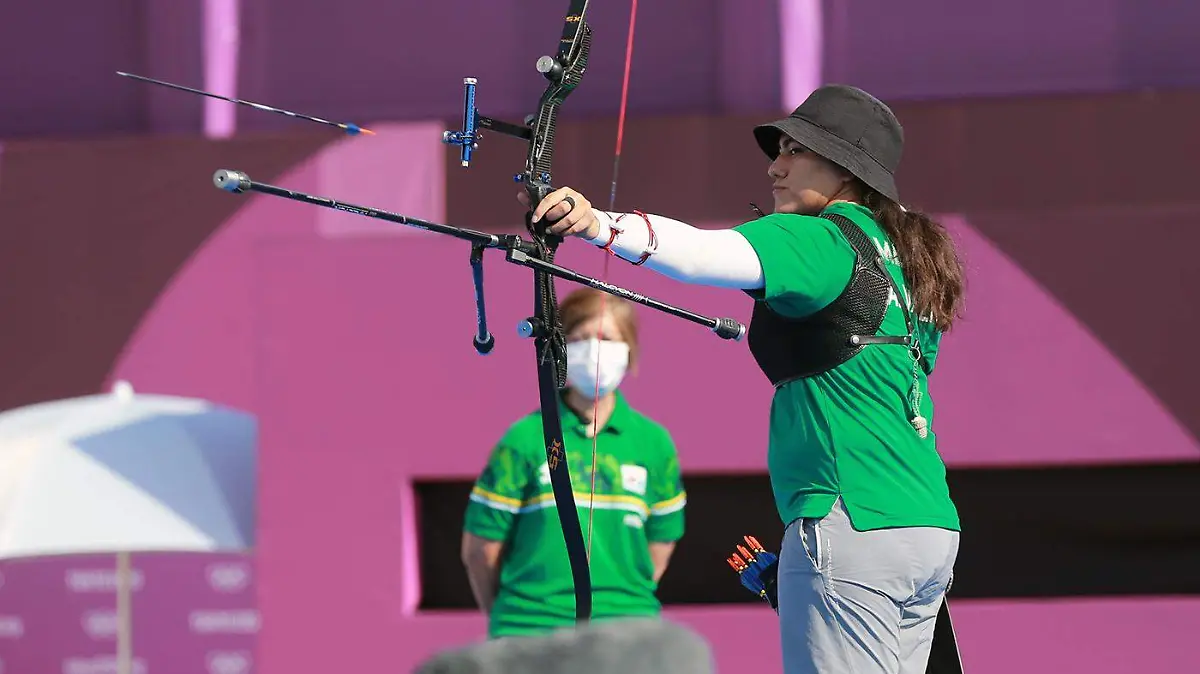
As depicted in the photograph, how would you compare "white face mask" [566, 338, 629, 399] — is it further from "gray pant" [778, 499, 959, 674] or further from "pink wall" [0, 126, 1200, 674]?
"gray pant" [778, 499, 959, 674]

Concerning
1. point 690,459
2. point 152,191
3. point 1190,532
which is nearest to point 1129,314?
point 1190,532

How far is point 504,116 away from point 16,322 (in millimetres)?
2123

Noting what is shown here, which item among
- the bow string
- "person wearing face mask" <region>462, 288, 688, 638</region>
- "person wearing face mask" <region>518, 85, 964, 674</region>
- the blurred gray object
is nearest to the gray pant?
"person wearing face mask" <region>518, 85, 964, 674</region>

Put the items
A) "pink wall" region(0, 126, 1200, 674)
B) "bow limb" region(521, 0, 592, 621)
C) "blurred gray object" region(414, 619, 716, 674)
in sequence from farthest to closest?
"pink wall" region(0, 126, 1200, 674), "bow limb" region(521, 0, 592, 621), "blurred gray object" region(414, 619, 716, 674)

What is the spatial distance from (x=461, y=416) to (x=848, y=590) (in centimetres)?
265

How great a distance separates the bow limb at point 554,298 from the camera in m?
2.29

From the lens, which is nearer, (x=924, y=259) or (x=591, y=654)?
(x=591, y=654)

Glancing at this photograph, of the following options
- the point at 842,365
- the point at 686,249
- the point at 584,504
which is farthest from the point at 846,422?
the point at 584,504

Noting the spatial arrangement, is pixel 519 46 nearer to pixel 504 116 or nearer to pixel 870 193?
pixel 504 116

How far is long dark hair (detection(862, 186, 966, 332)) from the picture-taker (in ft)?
7.54

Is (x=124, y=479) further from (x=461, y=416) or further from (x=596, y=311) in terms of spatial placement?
(x=596, y=311)

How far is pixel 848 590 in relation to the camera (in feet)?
7.04

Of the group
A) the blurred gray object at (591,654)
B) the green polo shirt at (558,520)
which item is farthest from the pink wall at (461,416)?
the blurred gray object at (591,654)

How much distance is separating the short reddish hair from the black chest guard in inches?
55.8
